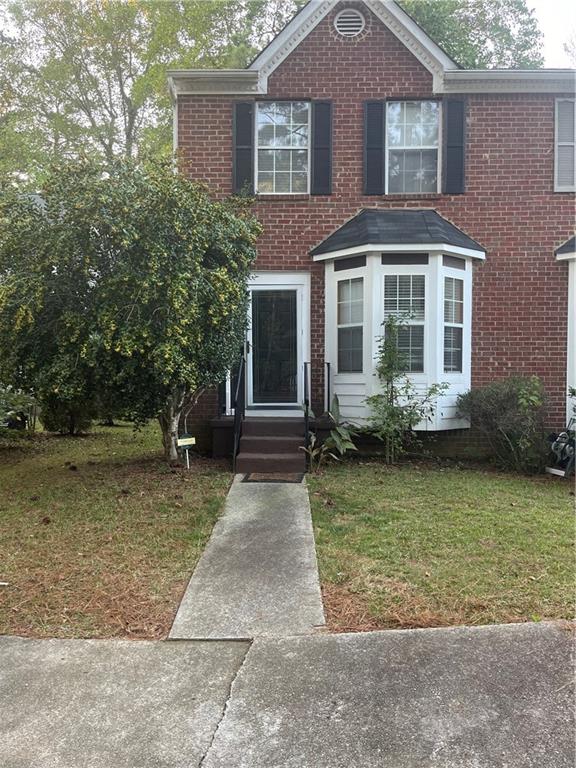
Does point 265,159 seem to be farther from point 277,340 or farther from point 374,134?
point 277,340

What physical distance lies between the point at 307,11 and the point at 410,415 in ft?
21.2

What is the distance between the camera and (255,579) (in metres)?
4.11

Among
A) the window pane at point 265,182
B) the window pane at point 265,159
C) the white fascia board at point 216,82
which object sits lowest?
the window pane at point 265,182

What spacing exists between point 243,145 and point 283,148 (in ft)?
2.12

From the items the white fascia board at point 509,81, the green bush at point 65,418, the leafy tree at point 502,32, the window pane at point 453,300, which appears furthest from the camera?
the leafy tree at point 502,32

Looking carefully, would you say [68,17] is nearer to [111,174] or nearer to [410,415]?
[111,174]

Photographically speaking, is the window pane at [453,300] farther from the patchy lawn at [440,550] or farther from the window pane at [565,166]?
the patchy lawn at [440,550]

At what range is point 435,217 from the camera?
8.81 metres

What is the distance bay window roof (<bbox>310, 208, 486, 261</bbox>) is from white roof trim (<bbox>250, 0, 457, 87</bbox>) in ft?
7.22

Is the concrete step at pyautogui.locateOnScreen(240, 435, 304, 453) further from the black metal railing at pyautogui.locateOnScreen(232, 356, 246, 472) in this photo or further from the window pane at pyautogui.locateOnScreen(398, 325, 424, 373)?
the window pane at pyautogui.locateOnScreen(398, 325, 424, 373)

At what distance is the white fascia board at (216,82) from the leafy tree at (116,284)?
9.17 feet

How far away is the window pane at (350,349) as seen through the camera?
8.69 meters

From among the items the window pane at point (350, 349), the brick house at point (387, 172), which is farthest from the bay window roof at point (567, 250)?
the window pane at point (350, 349)

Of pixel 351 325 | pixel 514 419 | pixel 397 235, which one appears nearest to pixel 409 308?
pixel 351 325
